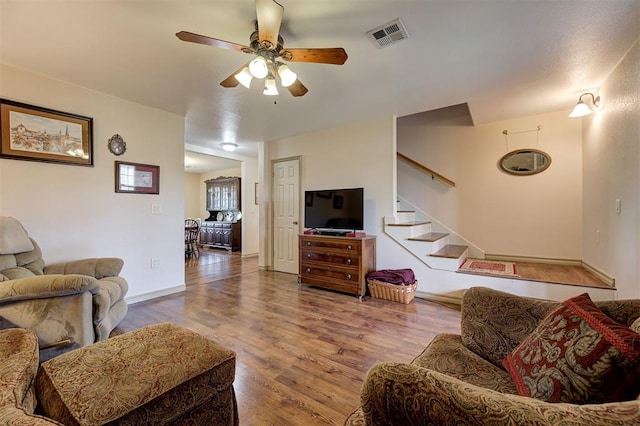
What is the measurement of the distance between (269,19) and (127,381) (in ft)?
6.55

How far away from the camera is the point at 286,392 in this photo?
5.32 feet

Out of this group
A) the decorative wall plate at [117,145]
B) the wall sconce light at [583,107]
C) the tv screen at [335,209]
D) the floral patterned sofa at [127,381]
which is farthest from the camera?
the tv screen at [335,209]

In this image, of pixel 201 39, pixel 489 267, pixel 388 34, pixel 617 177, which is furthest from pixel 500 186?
pixel 201 39

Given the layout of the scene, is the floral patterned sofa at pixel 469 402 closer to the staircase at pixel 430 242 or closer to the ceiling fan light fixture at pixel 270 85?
the ceiling fan light fixture at pixel 270 85

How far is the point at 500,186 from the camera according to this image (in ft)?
13.4

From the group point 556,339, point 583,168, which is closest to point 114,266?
point 556,339

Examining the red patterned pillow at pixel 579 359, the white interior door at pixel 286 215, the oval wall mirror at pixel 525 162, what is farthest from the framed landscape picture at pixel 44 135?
the oval wall mirror at pixel 525 162

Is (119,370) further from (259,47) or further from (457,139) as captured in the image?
(457,139)

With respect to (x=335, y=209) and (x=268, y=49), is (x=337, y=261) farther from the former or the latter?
(x=268, y=49)

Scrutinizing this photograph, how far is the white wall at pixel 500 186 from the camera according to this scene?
3.67 metres

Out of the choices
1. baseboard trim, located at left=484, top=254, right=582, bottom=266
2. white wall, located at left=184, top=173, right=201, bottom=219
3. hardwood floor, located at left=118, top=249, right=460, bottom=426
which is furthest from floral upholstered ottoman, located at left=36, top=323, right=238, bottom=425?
white wall, located at left=184, top=173, right=201, bottom=219

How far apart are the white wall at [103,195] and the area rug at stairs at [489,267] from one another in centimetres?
392

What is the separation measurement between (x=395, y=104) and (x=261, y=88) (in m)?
1.64

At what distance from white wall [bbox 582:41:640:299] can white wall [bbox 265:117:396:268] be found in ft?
7.04
